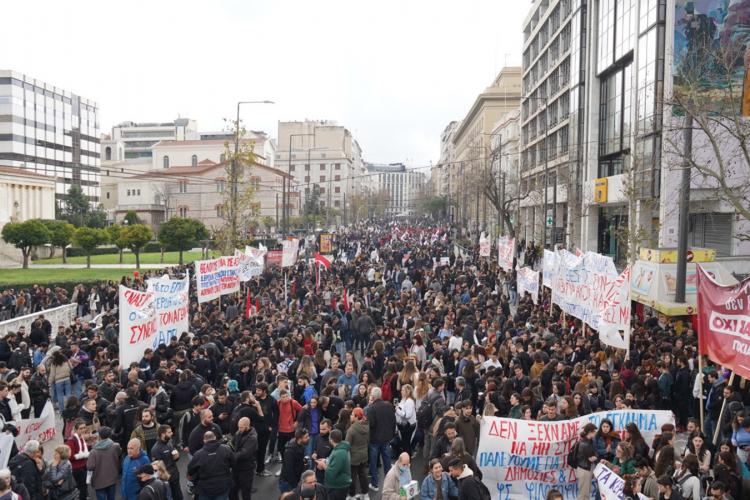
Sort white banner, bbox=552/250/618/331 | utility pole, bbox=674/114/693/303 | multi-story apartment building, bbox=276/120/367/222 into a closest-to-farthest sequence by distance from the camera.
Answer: white banner, bbox=552/250/618/331 < utility pole, bbox=674/114/693/303 < multi-story apartment building, bbox=276/120/367/222

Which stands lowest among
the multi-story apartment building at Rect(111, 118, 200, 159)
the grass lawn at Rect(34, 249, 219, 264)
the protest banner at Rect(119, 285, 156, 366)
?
the grass lawn at Rect(34, 249, 219, 264)

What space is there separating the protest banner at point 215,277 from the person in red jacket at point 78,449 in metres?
10.8

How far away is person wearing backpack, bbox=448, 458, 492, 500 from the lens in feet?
23.7

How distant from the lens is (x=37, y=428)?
1050 cm

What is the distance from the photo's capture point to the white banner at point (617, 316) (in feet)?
42.9

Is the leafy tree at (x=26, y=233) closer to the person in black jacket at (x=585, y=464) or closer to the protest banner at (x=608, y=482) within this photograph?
the person in black jacket at (x=585, y=464)

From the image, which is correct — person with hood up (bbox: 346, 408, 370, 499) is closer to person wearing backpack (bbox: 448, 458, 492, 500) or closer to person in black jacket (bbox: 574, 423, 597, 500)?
person wearing backpack (bbox: 448, 458, 492, 500)

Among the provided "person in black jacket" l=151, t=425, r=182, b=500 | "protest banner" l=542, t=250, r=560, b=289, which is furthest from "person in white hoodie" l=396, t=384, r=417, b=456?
"protest banner" l=542, t=250, r=560, b=289

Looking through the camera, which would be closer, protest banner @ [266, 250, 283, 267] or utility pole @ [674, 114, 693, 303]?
utility pole @ [674, 114, 693, 303]

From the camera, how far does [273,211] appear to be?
97000 mm

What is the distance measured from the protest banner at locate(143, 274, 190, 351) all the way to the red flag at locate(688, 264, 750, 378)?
33.7ft

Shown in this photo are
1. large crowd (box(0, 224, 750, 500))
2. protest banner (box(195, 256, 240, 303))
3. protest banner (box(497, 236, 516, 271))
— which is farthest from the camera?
protest banner (box(497, 236, 516, 271))

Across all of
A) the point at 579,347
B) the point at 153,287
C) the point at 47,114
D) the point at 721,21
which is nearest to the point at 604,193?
the point at 721,21

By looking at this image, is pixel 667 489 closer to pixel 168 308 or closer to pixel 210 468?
pixel 210 468
